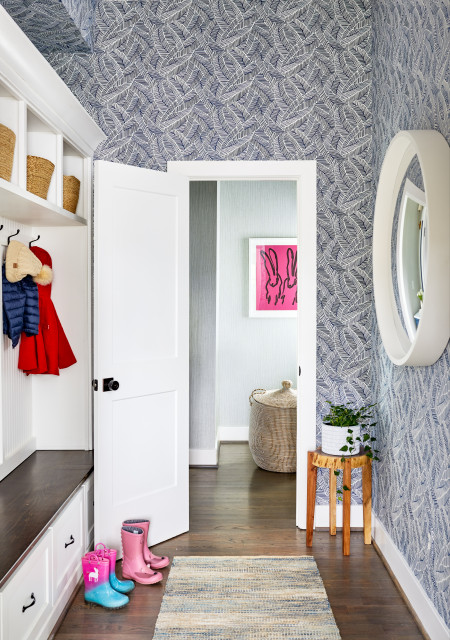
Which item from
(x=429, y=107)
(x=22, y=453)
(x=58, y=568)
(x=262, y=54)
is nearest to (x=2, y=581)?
(x=58, y=568)

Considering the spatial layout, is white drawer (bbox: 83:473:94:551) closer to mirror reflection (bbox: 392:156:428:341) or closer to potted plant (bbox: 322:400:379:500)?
potted plant (bbox: 322:400:379:500)

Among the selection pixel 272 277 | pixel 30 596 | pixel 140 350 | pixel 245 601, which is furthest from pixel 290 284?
pixel 30 596

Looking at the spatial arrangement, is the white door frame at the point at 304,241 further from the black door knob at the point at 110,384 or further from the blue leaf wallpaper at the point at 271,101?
the black door knob at the point at 110,384

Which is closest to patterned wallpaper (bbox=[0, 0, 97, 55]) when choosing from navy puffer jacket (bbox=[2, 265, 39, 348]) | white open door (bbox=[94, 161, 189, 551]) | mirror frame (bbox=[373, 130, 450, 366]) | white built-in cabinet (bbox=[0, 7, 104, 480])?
white built-in cabinet (bbox=[0, 7, 104, 480])

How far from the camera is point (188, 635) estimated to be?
2.30 m

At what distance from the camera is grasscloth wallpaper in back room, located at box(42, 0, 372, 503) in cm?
342

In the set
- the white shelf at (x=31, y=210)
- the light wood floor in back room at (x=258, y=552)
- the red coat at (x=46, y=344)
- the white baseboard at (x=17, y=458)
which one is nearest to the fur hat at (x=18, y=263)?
the white shelf at (x=31, y=210)

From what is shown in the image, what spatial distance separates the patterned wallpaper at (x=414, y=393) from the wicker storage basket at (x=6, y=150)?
159 cm


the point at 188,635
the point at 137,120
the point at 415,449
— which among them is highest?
the point at 137,120

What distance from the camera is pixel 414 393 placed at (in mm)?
2588

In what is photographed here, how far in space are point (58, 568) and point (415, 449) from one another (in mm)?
1565

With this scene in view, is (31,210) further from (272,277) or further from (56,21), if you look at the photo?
(272,277)

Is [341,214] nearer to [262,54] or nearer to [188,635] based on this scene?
[262,54]

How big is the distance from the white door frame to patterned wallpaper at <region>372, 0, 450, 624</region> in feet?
1.20
